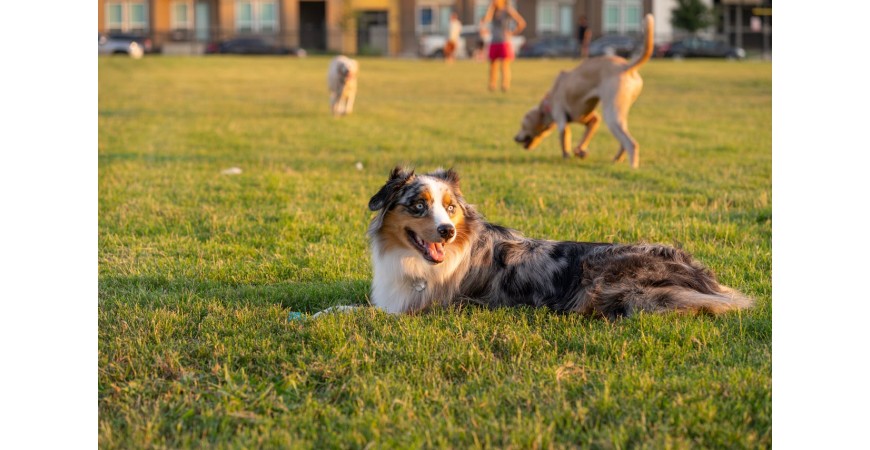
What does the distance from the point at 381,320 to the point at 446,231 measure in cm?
63

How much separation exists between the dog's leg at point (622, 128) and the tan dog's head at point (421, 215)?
6871 mm

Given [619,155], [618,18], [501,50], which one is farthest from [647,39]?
[618,18]

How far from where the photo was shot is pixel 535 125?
1309cm

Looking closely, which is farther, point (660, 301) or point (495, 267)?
point (495, 267)

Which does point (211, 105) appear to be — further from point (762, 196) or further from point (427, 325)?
point (427, 325)

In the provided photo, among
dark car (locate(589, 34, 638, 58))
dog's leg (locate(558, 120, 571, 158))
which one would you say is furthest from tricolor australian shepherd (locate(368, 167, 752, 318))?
dark car (locate(589, 34, 638, 58))

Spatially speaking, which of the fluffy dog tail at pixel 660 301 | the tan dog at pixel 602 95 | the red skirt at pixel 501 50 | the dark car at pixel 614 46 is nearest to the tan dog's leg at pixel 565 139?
the tan dog at pixel 602 95

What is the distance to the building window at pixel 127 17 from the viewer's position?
2383 inches

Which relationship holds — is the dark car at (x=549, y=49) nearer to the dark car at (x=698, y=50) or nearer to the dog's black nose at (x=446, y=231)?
the dark car at (x=698, y=50)

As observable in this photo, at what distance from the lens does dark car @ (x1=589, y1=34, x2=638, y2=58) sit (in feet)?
171

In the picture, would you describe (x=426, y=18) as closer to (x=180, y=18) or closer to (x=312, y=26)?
(x=312, y=26)

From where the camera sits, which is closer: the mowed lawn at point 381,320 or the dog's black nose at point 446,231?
the mowed lawn at point 381,320

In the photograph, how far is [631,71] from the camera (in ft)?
38.7

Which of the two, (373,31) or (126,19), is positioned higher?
(126,19)
